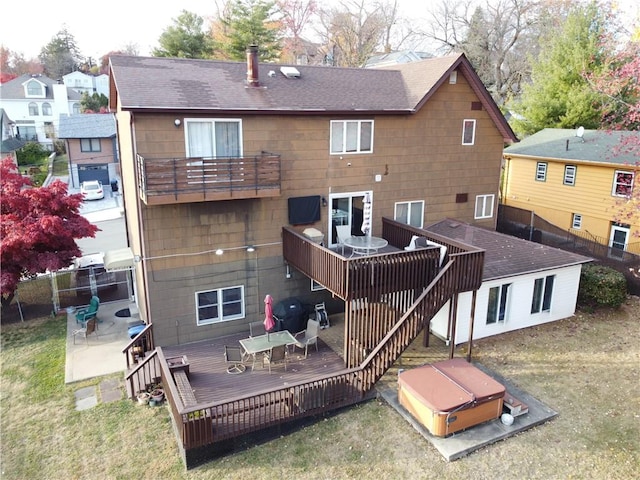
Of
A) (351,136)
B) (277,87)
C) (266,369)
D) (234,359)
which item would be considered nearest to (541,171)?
(351,136)

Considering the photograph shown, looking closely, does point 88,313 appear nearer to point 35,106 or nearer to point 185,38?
point 185,38

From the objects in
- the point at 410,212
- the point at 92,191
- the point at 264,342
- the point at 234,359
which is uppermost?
the point at 410,212

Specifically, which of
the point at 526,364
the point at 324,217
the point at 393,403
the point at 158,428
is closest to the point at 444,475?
the point at 393,403

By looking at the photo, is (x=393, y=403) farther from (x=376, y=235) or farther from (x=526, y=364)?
(x=376, y=235)

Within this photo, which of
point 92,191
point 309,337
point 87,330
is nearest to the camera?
point 309,337

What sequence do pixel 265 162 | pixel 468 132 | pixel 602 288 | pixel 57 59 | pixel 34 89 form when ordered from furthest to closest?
pixel 57 59
pixel 34 89
pixel 468 132
pixel 602 288
pixel 265 162

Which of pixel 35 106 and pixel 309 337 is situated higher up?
pixel 35 106

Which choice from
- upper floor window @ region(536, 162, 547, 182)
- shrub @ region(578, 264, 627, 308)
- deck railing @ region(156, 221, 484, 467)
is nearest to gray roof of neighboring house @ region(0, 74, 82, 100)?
deck railing @ region(156, 221, 484, 467)

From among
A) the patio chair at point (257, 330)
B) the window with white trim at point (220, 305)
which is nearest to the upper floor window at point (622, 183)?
the patio chair at point (257, 330)
